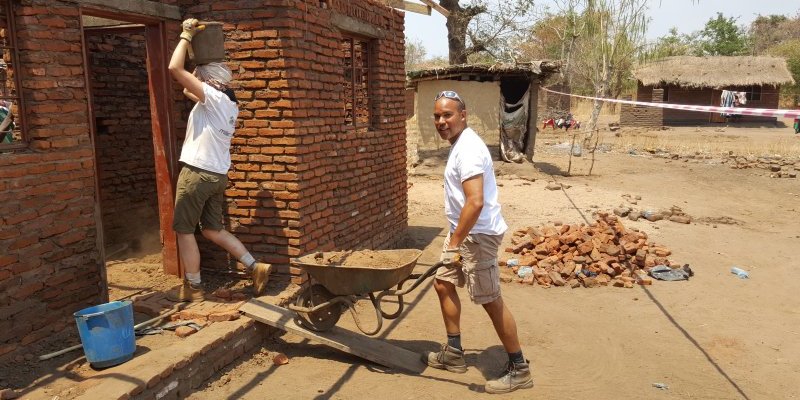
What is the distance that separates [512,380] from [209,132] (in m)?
2.86

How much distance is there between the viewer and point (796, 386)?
13.1ft

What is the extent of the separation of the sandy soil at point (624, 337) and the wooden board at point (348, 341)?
3.9 inches

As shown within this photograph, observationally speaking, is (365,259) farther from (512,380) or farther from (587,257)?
(587,257)

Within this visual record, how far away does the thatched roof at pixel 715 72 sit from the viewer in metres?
26.5

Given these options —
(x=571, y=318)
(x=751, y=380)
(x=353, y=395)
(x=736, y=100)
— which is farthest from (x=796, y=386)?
(x=736, y=100)

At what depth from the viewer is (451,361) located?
13.4 feet

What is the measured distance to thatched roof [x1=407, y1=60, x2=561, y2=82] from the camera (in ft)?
44.9

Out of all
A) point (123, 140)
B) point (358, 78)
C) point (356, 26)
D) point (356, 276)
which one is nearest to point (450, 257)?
point (356, 276)

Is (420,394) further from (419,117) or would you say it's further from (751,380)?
(419,117)

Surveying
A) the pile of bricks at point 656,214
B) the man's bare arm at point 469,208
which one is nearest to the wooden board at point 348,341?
the man's bare arm at point 469,208

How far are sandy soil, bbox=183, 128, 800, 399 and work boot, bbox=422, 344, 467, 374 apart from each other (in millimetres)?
59

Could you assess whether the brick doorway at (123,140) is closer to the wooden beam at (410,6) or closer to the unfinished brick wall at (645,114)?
the wooden beam at (410,6)

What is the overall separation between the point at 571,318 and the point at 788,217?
7.04 meters

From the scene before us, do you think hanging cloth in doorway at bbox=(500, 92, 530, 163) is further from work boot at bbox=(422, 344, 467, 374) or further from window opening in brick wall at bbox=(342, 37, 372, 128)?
work boot at bbox=(422, 344, 467, 374)
